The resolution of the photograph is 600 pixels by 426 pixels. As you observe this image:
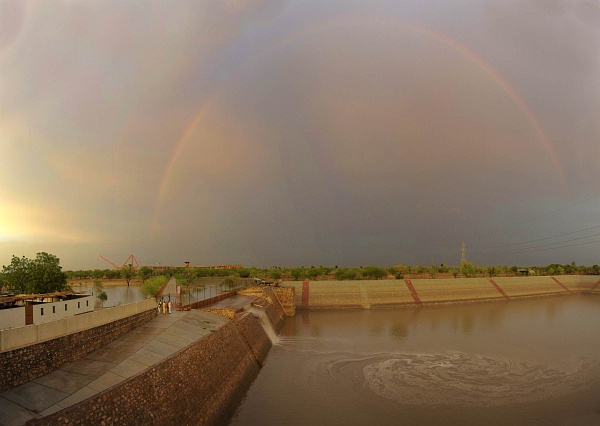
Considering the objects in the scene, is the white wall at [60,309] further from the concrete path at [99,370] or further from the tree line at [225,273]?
the tree line at [225,273]

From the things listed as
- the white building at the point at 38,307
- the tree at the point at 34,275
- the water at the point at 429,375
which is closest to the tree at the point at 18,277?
the tree at the point at 34,275

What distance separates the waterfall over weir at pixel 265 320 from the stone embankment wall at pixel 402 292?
17726mm

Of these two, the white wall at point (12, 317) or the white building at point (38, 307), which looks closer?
the white wall at point (12, 317)

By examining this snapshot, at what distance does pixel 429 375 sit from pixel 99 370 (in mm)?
18691

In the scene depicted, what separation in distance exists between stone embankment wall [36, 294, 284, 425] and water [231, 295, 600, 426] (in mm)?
1221

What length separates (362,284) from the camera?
205 feet

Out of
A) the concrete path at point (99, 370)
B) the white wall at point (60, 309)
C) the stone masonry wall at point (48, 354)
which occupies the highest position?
the white wall at point (60, 309)

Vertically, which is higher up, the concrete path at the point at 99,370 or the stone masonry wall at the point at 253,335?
the concrete path at the point at 99,370

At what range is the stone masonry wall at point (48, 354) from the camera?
11.3m

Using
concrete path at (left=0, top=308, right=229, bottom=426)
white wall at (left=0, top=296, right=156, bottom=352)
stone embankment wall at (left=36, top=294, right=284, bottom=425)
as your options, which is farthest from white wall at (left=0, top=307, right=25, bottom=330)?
stone embankment wall at (left=36, top=294, right=284, bottom=425)

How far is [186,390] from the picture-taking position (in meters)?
15.1

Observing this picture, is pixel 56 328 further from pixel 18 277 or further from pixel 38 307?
pixel 18 277

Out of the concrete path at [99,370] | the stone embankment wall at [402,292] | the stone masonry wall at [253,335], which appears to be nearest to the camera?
the concrete path at [99,370]

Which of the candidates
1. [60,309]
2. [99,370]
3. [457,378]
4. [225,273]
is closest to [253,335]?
[60,309]
